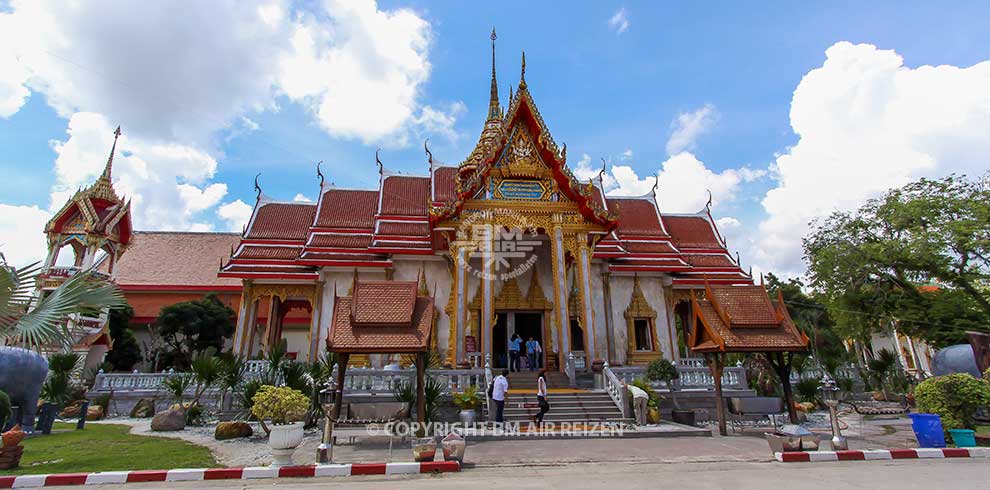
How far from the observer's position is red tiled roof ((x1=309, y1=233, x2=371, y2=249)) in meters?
15.6

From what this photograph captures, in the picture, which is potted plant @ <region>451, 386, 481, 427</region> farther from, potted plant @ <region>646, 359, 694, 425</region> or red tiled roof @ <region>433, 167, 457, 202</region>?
red tiled roof @ <region>433, 167, 457, 202</region>

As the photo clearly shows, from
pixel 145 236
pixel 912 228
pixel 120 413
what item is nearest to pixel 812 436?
pixel 912 228

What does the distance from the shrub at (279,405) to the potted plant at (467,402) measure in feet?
10.1

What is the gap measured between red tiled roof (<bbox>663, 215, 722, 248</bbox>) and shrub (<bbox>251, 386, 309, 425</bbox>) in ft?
48.9

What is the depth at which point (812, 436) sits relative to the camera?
21.1 ft

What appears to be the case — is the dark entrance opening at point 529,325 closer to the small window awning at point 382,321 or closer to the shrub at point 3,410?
the small window awning at point 382,321

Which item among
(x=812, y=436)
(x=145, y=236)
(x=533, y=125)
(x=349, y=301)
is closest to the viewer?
(x=812, y=436)

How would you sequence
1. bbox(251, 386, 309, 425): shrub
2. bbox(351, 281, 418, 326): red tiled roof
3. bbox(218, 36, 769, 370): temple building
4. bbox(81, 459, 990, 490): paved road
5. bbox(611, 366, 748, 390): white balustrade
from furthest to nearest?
bbox(218, 36, 769, 370): temple building → bbox(611, 366, 748, 390): white balustrade → bbox(351, 281, 418, 326): red tiled roof → bbox(251, 386, 309, 425): shrub → bbox(81, 459, 990, 490): paved road

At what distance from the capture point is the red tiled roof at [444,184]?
17.3 m

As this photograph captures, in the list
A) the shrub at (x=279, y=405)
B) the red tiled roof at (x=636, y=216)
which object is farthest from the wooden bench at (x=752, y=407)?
the shrub at (x=279, y=405)

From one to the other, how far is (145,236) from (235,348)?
1956 cm

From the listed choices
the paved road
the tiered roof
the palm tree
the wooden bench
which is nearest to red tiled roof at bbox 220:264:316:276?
the tiered roof

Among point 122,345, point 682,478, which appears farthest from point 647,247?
point 122,345

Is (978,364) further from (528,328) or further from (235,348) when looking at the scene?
(235,348)
